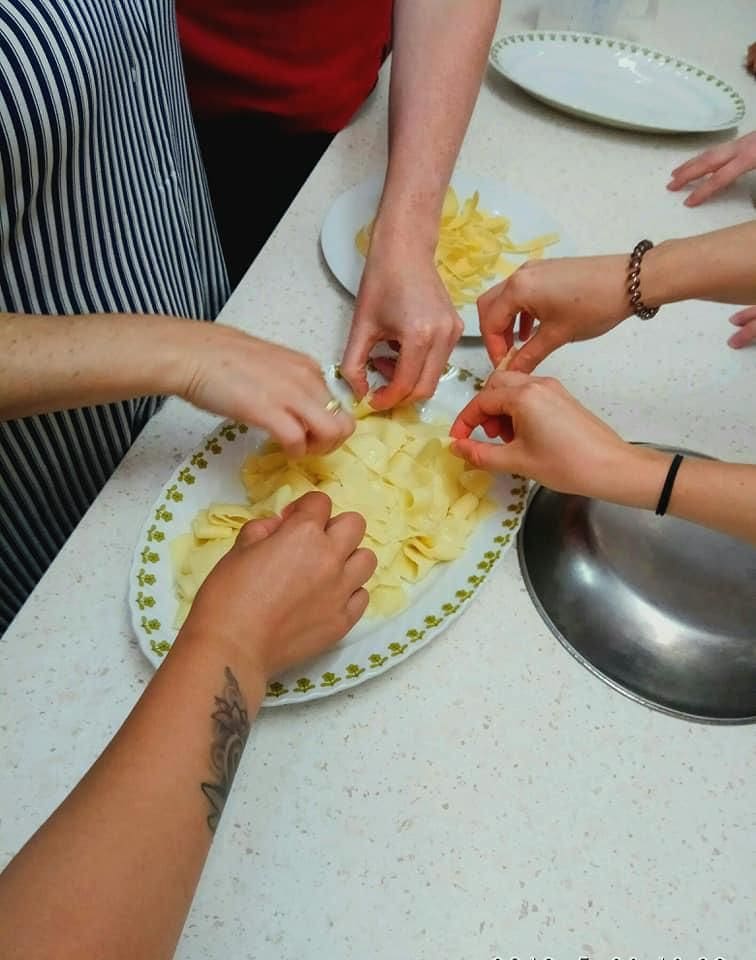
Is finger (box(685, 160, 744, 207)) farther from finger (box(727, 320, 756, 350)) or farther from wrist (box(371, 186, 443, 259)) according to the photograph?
wrist (box(371, 186, 443, 259))

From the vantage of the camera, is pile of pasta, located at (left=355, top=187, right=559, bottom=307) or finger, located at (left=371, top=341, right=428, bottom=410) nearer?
finger, located at (left=371, top=341, right=428, bottom=410)

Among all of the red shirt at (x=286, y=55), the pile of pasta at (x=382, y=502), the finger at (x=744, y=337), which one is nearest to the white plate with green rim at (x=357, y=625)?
the pile of pasta at (x=382, y=502)

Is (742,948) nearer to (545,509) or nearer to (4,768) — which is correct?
(545,509)

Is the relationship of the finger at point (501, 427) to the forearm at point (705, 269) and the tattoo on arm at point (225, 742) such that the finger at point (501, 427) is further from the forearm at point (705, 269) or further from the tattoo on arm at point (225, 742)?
the tattoo on arm at point (225, 742)

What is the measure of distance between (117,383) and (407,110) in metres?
0.54

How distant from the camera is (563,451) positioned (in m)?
0.67

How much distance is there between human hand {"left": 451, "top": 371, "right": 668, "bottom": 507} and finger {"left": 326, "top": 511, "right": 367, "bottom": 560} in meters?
0.14

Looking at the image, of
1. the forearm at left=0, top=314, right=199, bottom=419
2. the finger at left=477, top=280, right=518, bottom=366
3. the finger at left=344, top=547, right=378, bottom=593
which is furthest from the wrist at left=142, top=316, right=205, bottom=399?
the finger at left=477, top=280, right=518, bottom=366

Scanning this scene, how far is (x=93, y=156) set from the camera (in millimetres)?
776

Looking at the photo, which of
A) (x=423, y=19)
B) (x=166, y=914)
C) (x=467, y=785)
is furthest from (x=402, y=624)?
(x=423, y=19)

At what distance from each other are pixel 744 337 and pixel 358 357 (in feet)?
1.59

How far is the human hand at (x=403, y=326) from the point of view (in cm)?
79

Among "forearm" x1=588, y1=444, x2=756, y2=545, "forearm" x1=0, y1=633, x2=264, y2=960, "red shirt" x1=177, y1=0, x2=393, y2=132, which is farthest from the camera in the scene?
"red shirt" x1=177, y1=0, x2=393, y2=132

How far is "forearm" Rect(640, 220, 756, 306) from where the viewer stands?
2.52 ft
